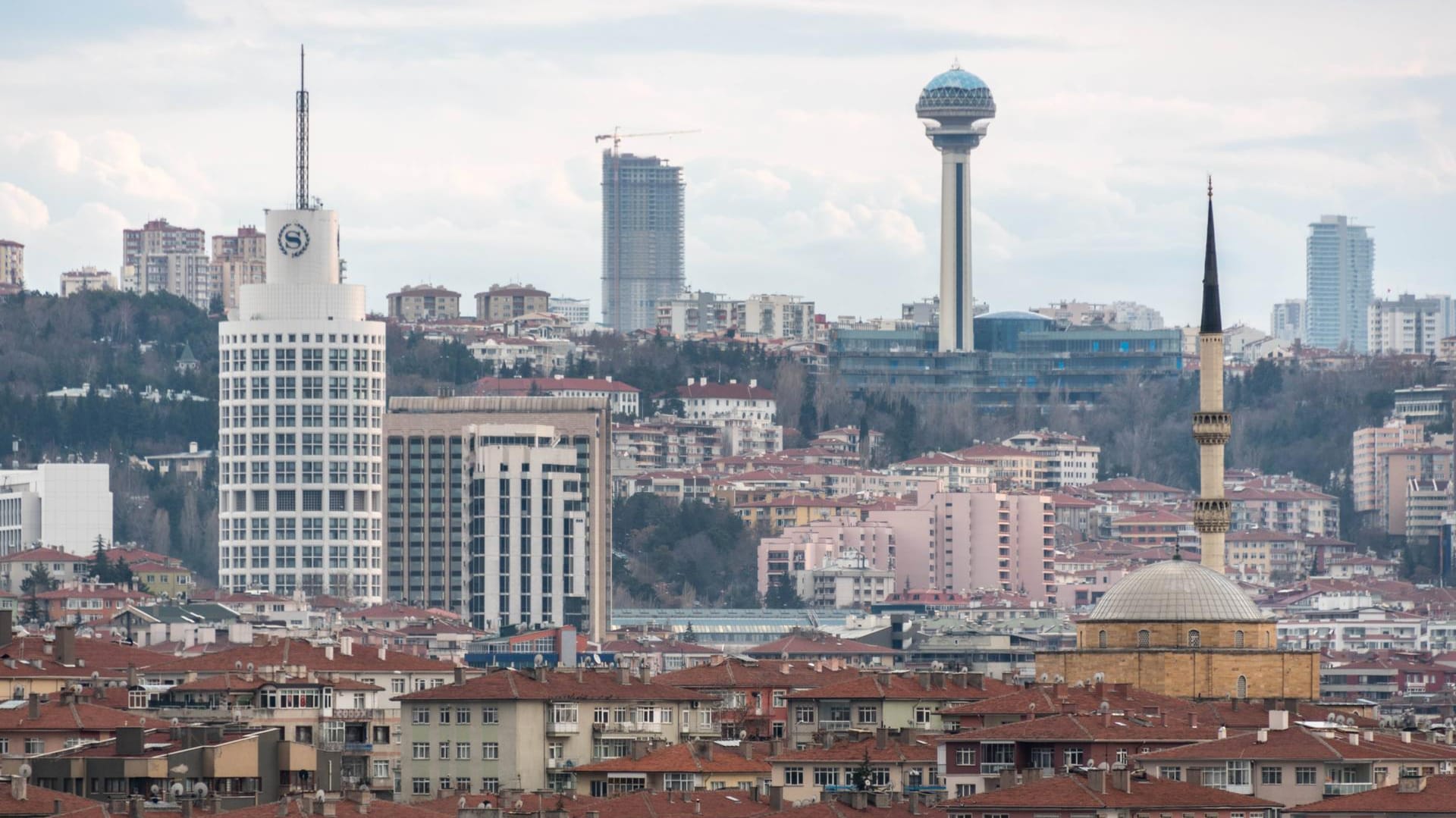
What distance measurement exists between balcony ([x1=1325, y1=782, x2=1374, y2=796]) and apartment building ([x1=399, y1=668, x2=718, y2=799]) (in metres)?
10.5

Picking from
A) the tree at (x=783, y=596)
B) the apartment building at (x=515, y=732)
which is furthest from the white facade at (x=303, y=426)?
the apartment building at (x=515, y=732)

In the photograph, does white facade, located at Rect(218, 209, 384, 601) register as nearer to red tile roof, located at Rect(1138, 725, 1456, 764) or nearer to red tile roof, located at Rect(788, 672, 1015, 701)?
red tile roof, located at Rect(788, 672, 1015, 701)

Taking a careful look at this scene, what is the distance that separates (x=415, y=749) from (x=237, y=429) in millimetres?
105570

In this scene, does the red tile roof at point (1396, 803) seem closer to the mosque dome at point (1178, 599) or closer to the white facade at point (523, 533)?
the mosque dome at point (1178, 599)

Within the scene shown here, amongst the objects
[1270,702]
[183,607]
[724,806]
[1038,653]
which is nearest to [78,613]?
[183,607]

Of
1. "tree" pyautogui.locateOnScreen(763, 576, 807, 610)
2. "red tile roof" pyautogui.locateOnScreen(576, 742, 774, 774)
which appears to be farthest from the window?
"tree" pyautogui.locateOnScreen(763, 576, 807, 610)

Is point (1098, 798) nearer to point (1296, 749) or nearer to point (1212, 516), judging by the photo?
point (1296, 749)

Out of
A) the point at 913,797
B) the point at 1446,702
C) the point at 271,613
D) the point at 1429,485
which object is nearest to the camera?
the point at 913,797

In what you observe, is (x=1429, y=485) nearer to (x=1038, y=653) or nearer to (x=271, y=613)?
(x=271, y=613)

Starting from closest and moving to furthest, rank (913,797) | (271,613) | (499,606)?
(913,797) → (271,613) → (499,606)

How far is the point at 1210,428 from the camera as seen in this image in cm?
9388

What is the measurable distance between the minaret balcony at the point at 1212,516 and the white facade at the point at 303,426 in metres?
73.1

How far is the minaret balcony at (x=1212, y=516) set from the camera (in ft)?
297

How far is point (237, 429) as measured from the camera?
166 m
